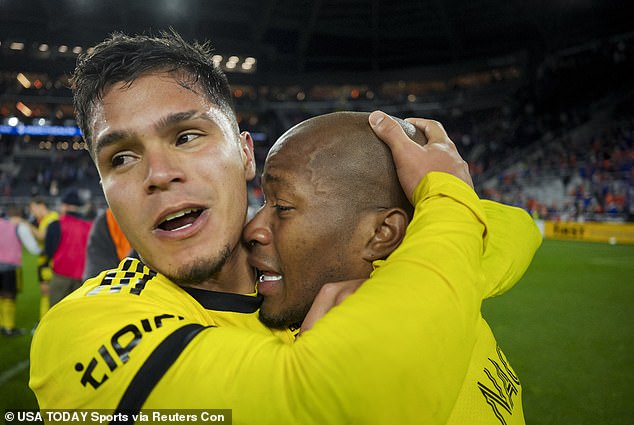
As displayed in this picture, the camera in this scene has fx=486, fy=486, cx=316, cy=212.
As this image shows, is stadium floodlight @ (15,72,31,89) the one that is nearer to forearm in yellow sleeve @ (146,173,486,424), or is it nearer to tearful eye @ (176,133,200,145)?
tearful eye @ (176,133,200,145)

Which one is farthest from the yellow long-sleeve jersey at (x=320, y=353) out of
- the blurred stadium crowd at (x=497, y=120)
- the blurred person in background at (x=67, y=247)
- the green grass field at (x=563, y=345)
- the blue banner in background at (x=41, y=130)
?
the blue banner in background at (x=41, y=130)

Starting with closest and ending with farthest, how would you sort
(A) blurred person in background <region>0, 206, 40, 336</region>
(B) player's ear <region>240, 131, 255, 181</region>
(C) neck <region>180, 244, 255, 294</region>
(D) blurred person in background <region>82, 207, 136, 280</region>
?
(C) neck <region>180, 244, 255, 294</region> < (B) player's ear <region>240, 131, 255, 181</region> < (D) blurred person in background <region>82, 207, 136, 280</region> < (A) blurred person in background <region>0, 206, 40, 336</region>

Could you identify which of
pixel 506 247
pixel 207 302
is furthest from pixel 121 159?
pixel 506 247

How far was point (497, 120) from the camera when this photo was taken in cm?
3700

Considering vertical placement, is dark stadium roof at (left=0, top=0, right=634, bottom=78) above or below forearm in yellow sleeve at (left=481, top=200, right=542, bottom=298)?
above

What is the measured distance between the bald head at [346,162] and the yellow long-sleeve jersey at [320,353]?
1.21 feet

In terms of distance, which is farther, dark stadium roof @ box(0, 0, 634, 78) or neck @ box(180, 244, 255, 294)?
dark stadium roof @ box(0, 0, 634, 78)

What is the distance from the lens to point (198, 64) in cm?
197

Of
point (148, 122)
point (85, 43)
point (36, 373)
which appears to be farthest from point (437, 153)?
point (85, 43)

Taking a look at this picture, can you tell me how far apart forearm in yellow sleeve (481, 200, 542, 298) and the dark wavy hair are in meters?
1.16

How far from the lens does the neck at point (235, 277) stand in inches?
72.6

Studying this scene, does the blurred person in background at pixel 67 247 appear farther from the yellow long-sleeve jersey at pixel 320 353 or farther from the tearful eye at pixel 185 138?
the yellow long-sleeve jersey at pixel 320 353

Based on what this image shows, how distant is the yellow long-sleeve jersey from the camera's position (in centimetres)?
98

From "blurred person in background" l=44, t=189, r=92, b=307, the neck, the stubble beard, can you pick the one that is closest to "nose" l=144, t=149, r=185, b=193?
the stubble beard
